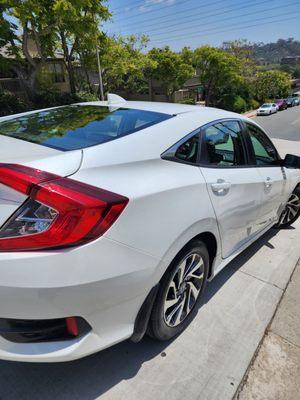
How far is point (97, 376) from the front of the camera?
78.9 inches

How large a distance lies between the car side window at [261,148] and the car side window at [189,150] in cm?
104

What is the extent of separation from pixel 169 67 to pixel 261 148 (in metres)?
31.8

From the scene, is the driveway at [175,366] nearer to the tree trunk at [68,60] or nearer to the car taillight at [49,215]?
the car taillight at [49,215]

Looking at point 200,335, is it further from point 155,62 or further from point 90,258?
point 155,62

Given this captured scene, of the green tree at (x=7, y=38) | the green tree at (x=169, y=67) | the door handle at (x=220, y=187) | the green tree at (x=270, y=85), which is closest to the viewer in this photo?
the door handle at (x=220, y=187)

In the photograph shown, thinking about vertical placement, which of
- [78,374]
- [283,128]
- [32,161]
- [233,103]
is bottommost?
[233,103]

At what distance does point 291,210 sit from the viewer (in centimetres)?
418

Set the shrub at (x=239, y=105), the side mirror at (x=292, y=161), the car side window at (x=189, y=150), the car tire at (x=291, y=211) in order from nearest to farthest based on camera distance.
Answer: the car side window at (x=189, y=150)
the side mirror at (x=292, y=161)
the car tire at (x=291, y=211)
the shrub at (x=239, y=105)

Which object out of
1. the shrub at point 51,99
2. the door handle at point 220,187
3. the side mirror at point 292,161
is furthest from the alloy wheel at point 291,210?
the shrub at point 51,99

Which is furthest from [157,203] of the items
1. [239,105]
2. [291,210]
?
[239,105]

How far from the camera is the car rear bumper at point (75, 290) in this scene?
1.41 metres

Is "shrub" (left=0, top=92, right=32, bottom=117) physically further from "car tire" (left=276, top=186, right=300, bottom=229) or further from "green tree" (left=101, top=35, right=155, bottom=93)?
"car tire" (left=276, top=186, right=300, bottom=229)

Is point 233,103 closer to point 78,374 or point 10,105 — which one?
point 10,105

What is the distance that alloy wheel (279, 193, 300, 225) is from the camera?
13.4 ft
